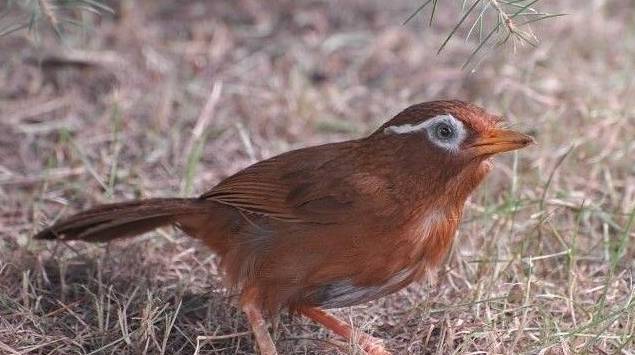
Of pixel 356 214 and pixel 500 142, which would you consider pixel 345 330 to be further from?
pixel 500 142

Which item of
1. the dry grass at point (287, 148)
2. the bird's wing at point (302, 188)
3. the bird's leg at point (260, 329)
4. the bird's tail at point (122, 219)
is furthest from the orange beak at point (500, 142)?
the bird's tail at point (122, 219)

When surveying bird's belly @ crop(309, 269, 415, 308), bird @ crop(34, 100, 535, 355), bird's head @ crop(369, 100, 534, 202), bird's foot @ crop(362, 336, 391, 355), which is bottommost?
bird's foot @ crop(362, 336, 391, 355)

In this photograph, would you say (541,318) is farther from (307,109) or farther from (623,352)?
(307,109)

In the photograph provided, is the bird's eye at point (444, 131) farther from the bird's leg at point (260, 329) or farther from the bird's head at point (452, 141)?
the bird's leg at point (260, 329)

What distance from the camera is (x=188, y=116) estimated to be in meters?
6.45

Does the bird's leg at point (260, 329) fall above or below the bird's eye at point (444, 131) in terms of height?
below

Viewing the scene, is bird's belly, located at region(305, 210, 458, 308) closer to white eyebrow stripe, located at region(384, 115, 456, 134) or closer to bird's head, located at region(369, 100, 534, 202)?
bird's head, located at region(369, 100, 534, 202)

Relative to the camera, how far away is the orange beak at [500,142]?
3990 mm

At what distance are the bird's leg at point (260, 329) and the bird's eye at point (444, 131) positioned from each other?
100cm

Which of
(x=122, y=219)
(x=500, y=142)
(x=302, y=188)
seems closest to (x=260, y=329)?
(x=302, y=188)

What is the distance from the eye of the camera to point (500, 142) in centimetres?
402

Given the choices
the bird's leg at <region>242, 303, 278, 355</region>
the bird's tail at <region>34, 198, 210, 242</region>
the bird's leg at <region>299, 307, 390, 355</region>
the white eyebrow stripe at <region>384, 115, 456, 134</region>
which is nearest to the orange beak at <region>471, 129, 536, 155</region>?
the white eyebrow stripe at <region>384, 115, 456, 134</region>

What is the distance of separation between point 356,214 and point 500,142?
0.60 m

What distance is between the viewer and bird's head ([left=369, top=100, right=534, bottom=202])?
406cm
